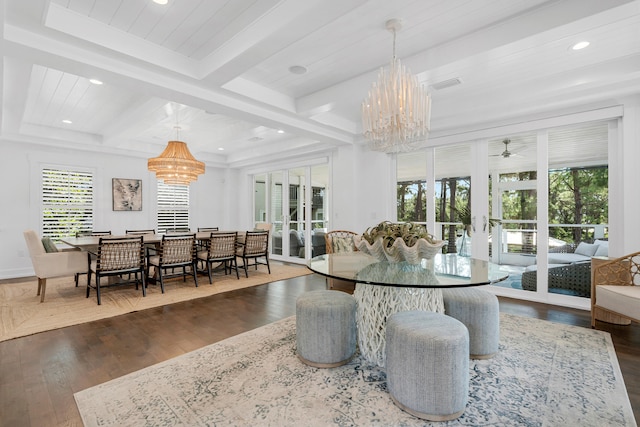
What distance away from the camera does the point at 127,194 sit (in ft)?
22.1

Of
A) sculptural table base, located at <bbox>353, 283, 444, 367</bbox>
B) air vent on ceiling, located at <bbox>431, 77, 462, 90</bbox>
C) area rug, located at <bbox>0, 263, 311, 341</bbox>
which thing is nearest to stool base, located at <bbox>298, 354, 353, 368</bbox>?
sculptural table base, located at <bbox>353, 283, 444, 367</bbox>

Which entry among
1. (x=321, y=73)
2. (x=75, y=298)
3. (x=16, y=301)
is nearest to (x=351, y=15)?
(x=321, y=73)

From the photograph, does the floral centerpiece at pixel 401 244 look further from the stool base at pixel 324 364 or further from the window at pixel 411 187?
the window at pixel 411 187

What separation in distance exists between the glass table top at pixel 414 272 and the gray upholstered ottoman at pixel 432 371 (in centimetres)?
28

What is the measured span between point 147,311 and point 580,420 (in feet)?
12.9

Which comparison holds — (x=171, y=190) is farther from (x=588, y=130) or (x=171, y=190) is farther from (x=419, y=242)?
(x=588, y=130)

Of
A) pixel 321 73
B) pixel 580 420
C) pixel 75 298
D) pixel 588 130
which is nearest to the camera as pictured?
pixel 580 420

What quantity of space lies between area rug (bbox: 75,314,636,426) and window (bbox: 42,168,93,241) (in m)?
5.38

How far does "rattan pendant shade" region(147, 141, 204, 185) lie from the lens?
4.57m

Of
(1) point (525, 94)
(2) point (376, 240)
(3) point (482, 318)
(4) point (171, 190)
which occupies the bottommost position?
(3) point (482, 318)

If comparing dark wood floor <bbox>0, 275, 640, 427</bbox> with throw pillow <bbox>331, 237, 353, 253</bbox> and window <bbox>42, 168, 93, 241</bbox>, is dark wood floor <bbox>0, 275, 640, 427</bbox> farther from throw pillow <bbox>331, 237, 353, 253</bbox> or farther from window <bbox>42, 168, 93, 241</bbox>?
window <bbox>42, 168, 93, 241</bbox>

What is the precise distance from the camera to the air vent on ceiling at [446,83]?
3.41 m

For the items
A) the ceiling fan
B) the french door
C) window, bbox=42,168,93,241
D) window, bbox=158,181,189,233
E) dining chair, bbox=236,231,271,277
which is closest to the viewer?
the ceiling fan

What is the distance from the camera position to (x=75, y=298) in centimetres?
403
